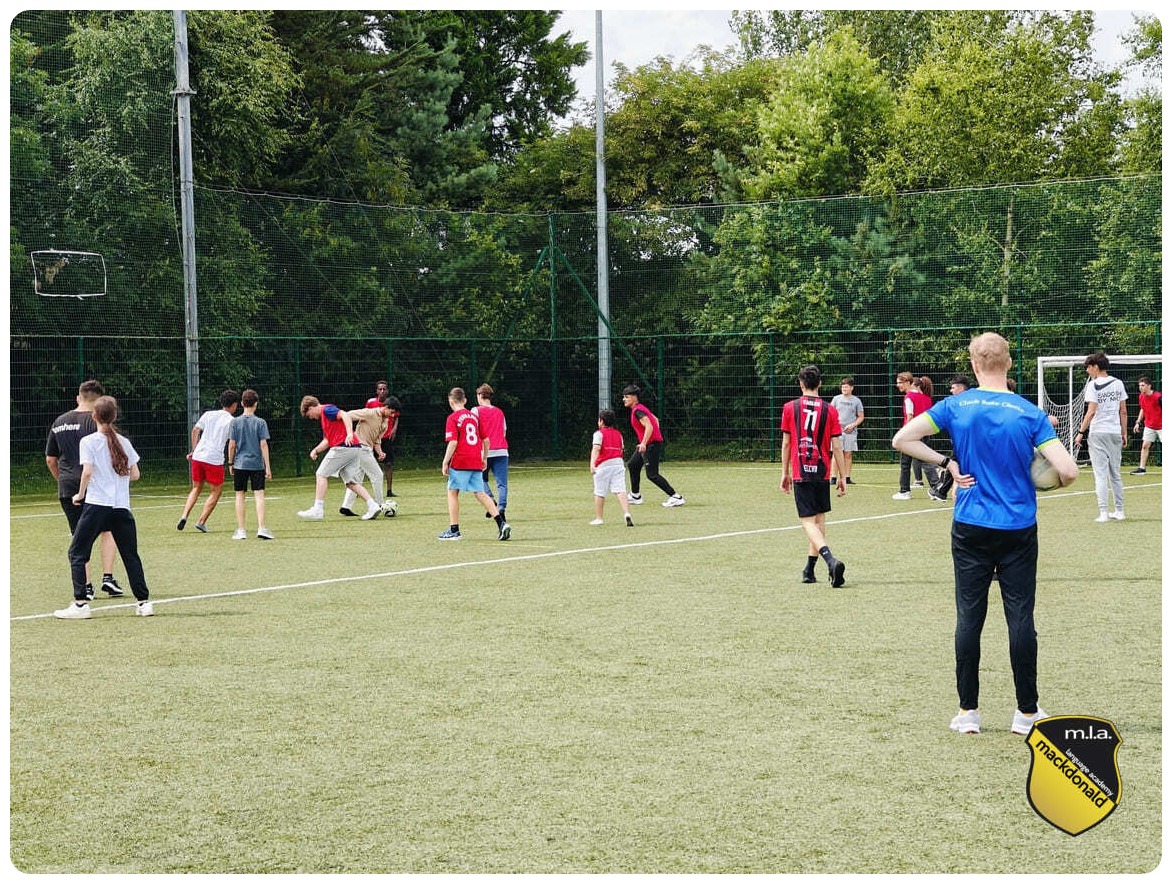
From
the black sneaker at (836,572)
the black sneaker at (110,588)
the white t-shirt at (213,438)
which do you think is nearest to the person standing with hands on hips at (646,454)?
→ the white t-shirt at (213,438)

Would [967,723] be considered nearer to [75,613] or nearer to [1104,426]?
[75,613]

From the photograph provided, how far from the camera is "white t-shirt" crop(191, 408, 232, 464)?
16359 millimetres

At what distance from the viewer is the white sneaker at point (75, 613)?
10662 mm

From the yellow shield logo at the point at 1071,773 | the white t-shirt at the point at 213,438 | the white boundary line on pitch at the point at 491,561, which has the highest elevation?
the white t-shirt at the point at 213,438

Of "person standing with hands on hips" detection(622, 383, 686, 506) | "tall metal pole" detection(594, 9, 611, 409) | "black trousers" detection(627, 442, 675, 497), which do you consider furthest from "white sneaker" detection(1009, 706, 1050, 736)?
"tall metal pole" detection(594, 9, 611, 409)

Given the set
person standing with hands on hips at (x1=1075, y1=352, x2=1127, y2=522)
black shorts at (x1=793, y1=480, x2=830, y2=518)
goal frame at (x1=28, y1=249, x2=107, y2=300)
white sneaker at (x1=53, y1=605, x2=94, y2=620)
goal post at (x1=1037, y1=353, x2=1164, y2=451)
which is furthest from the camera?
goal post at (x1=1037, y1=353, x2=1164, y2=451)

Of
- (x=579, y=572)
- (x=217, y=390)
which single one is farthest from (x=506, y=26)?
(x=579, y=572)

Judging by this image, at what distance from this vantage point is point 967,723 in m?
6.76

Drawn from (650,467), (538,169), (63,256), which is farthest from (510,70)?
(650,467)

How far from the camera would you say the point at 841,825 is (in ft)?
17.6

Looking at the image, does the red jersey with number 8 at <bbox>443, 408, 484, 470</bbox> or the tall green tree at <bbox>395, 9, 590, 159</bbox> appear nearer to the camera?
the red jersey with number 8 at <bbox>443, 408, 484, 470</bbox>

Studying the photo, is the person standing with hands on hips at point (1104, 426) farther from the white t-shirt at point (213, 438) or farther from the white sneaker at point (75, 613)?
the white sneaker at point (75, 613)

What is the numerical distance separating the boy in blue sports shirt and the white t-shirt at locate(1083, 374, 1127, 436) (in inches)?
388

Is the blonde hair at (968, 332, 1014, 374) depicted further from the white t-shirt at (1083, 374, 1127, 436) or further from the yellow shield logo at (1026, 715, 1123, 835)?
the white t-shirt at (1083, 374, 1127, 436)
